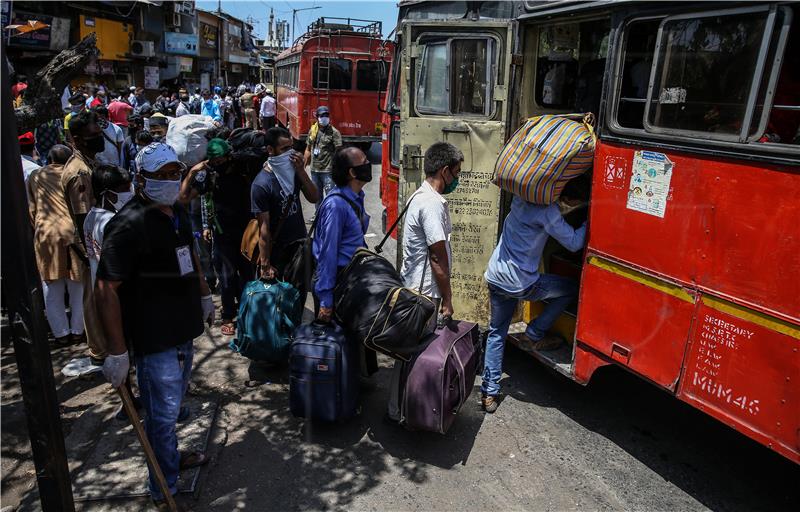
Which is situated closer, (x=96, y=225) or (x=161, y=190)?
(x=161, y=190)

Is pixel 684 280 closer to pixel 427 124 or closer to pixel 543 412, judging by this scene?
pixel 543 412

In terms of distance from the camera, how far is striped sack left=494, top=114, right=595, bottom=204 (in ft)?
11.7

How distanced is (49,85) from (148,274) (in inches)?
125

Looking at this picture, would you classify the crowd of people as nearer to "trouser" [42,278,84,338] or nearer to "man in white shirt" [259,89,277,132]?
"trouser" [42,278,84,338]

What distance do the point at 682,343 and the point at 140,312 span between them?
2873mm

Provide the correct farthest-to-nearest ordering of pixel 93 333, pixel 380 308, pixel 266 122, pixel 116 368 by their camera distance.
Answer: pixel 266 122 → pixel 93 333 → pixel 380 308 → pixel 116 368

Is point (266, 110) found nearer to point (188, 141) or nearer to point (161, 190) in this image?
point (188, 141)

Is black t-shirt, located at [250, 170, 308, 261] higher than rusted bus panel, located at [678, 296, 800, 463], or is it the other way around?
black t-shirt, located at [250, 170, 308, 261]

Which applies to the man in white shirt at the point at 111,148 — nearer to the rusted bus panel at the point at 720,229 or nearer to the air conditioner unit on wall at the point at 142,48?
the rusted bus panel at the point at 720,229

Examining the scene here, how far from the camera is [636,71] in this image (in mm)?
3373

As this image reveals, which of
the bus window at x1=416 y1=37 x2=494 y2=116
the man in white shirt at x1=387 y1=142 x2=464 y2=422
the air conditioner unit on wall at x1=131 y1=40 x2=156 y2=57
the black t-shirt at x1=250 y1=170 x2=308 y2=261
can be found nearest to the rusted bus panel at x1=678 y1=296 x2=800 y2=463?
Answer: the man in white shirt at x1=387 y1=142 x2=464 y2=422

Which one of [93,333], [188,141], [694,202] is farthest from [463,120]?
[93,333]

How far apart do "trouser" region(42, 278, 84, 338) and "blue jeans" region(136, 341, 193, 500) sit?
242cm

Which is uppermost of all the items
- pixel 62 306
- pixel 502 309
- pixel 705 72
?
pixel 705 72
